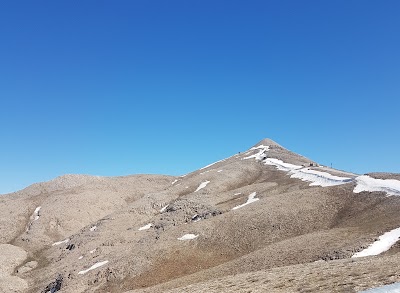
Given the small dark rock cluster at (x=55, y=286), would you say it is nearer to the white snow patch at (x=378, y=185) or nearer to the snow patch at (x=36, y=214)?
the white snow patch at (x=378, y=185)

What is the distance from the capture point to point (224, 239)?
47.8 meters

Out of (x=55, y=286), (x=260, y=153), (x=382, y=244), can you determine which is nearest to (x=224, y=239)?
(x=382, y=244)

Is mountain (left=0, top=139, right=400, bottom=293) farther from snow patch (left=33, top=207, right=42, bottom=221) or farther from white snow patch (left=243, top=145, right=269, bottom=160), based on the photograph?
white snow patch (left=243, top=145, right=269, bottom=160)

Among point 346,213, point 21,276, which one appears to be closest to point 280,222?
point 346,213

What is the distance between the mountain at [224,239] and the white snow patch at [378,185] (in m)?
0.15

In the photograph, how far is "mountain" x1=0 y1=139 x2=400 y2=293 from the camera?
83.4 feet

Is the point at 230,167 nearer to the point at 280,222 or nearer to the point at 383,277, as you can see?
the point at 280,222

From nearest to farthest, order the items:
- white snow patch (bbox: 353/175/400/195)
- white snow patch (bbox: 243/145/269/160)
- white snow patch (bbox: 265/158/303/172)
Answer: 1. white snow patch (bbox: 353/175/400/195)
2. white snow patch (bbox: 265/158/303/172)
3. white snow patch (bbox: 243/145/269/160)

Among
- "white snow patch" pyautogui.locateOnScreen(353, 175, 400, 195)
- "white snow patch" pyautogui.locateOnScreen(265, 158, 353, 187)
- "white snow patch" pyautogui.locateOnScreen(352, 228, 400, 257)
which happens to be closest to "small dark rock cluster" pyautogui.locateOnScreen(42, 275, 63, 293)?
"white snow patch" pyautogui.locateOnScreen(352, 228, 400, 257)

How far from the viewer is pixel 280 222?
47719 mm

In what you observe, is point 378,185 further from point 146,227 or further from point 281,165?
point 281,165

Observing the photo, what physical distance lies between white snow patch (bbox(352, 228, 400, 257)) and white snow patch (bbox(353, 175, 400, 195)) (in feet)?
51.4

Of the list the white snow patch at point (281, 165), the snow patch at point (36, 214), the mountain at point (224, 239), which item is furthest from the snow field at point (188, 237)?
the snow patch at point (36, 214)

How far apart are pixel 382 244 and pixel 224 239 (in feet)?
73.7
